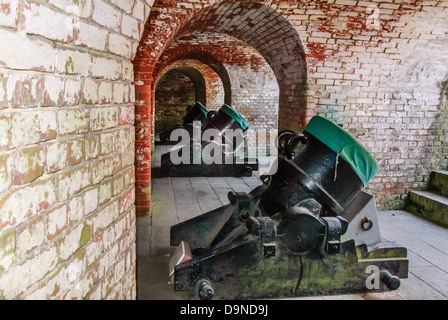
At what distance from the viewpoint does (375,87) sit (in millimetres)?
5379

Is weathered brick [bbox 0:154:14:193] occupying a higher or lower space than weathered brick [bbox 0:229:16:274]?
higher

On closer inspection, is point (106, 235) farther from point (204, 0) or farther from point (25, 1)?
point (204, 0)

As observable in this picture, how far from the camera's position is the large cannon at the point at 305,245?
2.94 metres

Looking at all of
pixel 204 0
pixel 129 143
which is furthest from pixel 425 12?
pixel 129 143

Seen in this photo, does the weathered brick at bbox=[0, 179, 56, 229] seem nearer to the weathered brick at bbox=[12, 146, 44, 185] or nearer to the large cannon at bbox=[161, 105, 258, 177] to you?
the weathered brick at bbox=[12, 146, 44, 185]

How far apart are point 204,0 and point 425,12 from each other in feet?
9.13

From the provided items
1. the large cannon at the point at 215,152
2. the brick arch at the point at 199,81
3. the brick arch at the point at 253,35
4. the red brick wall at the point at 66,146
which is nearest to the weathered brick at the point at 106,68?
the red brick wall at the point at 66,146

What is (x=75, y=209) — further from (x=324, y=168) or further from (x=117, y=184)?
(x=324, y=168)

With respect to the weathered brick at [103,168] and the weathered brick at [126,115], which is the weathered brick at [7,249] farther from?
the weathered brick at [126,115]

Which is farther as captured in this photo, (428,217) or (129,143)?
(428,217)

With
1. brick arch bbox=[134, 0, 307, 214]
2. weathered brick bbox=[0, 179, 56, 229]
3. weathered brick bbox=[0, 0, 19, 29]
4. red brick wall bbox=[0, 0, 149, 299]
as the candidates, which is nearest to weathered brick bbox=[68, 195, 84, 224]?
red brick wall bbox=[0, 0, 149, 299]

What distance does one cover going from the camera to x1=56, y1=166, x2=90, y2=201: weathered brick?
1184 millimetres

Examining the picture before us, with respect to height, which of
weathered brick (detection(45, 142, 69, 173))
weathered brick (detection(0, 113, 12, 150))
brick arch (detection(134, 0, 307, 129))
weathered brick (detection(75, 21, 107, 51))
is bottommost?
weathered brick (detection(45, 142, 69, 173))

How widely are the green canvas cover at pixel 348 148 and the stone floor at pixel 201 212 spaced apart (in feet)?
3.49
